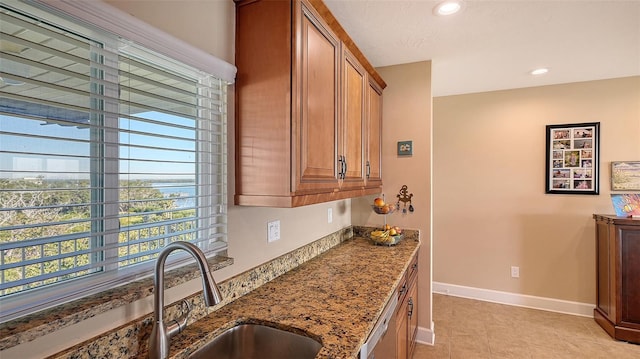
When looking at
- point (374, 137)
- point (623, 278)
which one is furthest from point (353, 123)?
point (623, 278)

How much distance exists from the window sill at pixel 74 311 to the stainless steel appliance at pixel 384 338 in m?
0.74

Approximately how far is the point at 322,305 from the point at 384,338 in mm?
421

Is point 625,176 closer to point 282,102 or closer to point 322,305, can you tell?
point 322,305

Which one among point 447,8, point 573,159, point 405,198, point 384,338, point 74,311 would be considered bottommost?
point 384,338

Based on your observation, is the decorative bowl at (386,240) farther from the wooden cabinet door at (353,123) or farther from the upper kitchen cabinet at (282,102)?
the upper kitchen cabinet at (282,102)

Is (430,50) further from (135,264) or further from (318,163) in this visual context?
(135,264)

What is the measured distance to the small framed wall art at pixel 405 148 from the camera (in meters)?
2.59

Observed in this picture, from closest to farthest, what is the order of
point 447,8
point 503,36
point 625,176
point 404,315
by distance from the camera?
point 447,8 < point 404,315 < point 503,36 < point 625,176

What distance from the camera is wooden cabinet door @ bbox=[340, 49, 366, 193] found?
1808mm

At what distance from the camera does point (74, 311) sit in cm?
77

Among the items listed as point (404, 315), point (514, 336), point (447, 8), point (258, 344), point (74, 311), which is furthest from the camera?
point (514, 336)

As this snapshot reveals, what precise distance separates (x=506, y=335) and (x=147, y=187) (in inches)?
127

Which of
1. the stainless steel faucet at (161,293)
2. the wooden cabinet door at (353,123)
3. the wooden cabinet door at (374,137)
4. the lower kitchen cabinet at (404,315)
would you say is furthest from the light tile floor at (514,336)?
the stainless steel faucet at (161,293)

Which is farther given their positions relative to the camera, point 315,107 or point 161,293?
point 315,107
